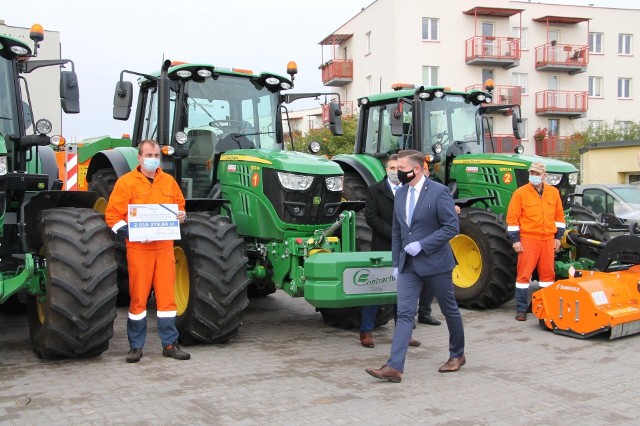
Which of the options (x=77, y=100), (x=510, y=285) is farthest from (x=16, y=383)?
(x=510, y=285)

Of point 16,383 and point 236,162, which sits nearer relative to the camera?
point 16,383

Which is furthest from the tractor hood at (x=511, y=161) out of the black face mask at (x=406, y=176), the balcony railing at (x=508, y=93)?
the balcony railing at (x=508, y=93)

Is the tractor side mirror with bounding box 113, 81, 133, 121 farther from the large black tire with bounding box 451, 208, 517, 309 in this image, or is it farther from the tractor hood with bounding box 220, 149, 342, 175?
the large black tire with bounding box 451, 208, 517, 309

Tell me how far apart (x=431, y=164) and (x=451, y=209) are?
3.87 m

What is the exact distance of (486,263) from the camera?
338 inches

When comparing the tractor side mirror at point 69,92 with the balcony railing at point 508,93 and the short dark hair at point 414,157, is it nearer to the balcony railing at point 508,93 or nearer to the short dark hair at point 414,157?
the short dark hair at point 414,157

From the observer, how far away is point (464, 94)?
9.97m

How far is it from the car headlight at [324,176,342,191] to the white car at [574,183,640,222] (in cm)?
709

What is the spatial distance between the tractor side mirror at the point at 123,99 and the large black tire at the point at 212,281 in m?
1.57

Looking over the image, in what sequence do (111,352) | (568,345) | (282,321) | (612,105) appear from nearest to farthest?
(111,352), (568,345), (282,321), (612,105)

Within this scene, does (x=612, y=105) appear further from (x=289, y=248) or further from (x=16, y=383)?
(x=16, y=383)

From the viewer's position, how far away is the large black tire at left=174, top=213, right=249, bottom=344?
6.43 metres

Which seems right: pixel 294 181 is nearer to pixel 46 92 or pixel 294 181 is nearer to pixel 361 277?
pixel 361 277

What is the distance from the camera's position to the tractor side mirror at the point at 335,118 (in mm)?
8527
